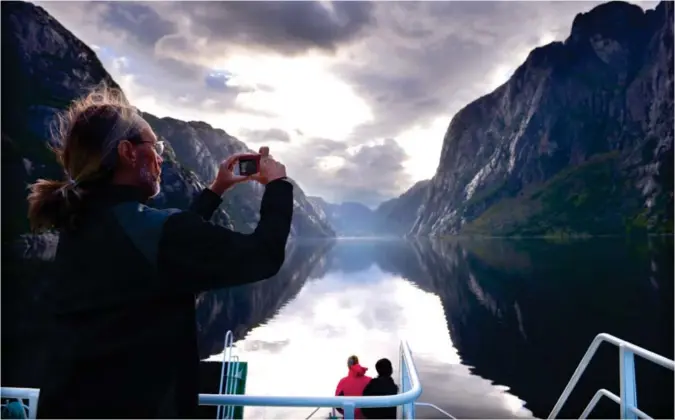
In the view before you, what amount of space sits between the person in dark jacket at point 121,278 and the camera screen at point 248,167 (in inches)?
22.3

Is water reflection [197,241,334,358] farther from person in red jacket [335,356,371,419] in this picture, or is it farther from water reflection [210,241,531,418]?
person in red jacket [335,356,371,419]

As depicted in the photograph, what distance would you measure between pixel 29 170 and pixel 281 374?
151086 mm

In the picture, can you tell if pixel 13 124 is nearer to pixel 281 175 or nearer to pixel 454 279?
pixel 454 279

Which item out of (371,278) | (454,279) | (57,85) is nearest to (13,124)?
(57,85)

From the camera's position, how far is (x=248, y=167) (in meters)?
2.85

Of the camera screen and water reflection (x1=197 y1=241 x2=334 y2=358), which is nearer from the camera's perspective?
the camera screen

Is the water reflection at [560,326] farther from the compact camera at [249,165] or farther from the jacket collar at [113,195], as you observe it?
the jacket collar at [113,195]

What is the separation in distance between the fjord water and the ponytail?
20.5 m

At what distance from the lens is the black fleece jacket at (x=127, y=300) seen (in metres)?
2.13

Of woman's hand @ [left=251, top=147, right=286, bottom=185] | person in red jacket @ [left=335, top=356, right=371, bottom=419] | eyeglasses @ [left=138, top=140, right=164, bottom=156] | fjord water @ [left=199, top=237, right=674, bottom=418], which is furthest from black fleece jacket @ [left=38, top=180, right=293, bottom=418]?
fjord water @ [left=199, top=237, right=674, bottom=418]

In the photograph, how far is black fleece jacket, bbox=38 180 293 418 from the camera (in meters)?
2.13

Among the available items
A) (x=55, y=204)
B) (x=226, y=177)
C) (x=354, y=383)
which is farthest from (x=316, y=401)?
(x=354, y=383)

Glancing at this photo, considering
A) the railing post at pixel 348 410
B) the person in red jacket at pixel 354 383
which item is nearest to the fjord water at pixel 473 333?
the person in red jacket at pixel 354 383

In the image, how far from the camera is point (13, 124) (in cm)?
17188
